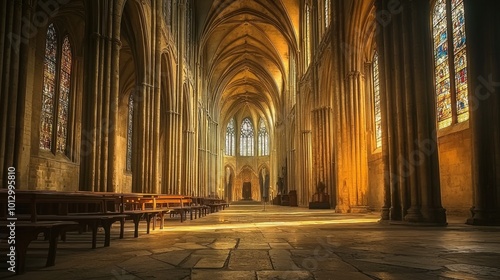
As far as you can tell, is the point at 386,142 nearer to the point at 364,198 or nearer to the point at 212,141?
the point at 364,198

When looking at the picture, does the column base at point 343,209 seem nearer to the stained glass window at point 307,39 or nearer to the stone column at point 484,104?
the stone column at point 484,104

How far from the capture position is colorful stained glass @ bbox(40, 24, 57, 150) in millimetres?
17297

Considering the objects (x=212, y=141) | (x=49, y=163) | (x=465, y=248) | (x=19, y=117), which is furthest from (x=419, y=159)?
(x=212, y=141)

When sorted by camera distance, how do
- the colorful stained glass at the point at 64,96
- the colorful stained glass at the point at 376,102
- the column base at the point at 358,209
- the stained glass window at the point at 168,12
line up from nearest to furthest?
the column base at the point at 358,209 → the colorful stained glass at the point at 64,96 → the colorful stained glass at the point at 376,102 → the stained glass window at the point at 168,12

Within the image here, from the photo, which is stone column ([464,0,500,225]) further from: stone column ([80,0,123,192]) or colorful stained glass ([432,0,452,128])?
stone column ([80,0,123,192])

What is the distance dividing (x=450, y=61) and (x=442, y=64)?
63cm

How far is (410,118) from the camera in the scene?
9.36 m

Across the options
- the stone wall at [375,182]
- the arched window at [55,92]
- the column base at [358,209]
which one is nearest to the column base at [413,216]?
the column base at [358,209]

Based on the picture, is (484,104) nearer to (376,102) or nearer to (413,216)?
(413,216)

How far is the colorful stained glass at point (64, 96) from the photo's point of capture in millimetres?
18391

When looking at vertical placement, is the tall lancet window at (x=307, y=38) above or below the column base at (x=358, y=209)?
above

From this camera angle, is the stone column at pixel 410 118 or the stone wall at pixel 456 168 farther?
the stone wall at pixel 456 168

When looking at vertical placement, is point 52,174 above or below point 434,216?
above

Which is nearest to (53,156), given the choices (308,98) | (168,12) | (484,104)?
(168,12)
